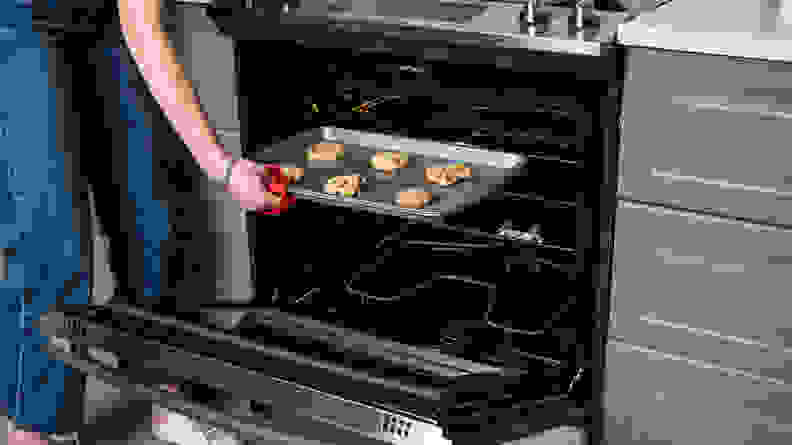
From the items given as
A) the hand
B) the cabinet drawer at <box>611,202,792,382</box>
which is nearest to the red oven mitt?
the hand

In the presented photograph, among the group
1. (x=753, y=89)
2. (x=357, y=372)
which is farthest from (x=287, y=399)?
(x=753, y=89)

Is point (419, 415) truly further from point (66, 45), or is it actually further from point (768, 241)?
point (66, 45)

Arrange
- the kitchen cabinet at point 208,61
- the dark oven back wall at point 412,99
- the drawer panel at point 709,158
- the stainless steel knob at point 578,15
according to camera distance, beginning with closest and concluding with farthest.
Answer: the drawer panel at point 709,158 < the stainless steel knob at point 578,15 < the dark oven back wall at point 412,99 < the kitchen cabinet at point 208,61

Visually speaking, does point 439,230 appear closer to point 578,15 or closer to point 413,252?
point 413,252

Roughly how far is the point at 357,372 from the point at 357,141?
0.69 meters

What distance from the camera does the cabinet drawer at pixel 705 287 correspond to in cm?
160

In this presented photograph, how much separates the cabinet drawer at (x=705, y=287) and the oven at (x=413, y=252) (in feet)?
0.16

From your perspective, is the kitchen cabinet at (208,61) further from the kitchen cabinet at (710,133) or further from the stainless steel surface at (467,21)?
the kitchen cabinet at (710,133)

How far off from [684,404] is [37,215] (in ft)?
4.04

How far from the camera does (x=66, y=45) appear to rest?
1.70 metres

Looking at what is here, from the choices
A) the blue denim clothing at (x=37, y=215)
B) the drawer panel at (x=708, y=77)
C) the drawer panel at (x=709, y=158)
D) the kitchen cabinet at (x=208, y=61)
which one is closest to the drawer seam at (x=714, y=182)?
the drawer panel at (x=709, y=158)

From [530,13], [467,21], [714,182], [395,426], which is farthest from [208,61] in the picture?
[714,182]

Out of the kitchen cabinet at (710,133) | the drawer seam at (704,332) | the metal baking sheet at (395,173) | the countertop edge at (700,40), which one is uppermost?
the countertop edge at (700,40)

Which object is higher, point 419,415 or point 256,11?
point 256,11
